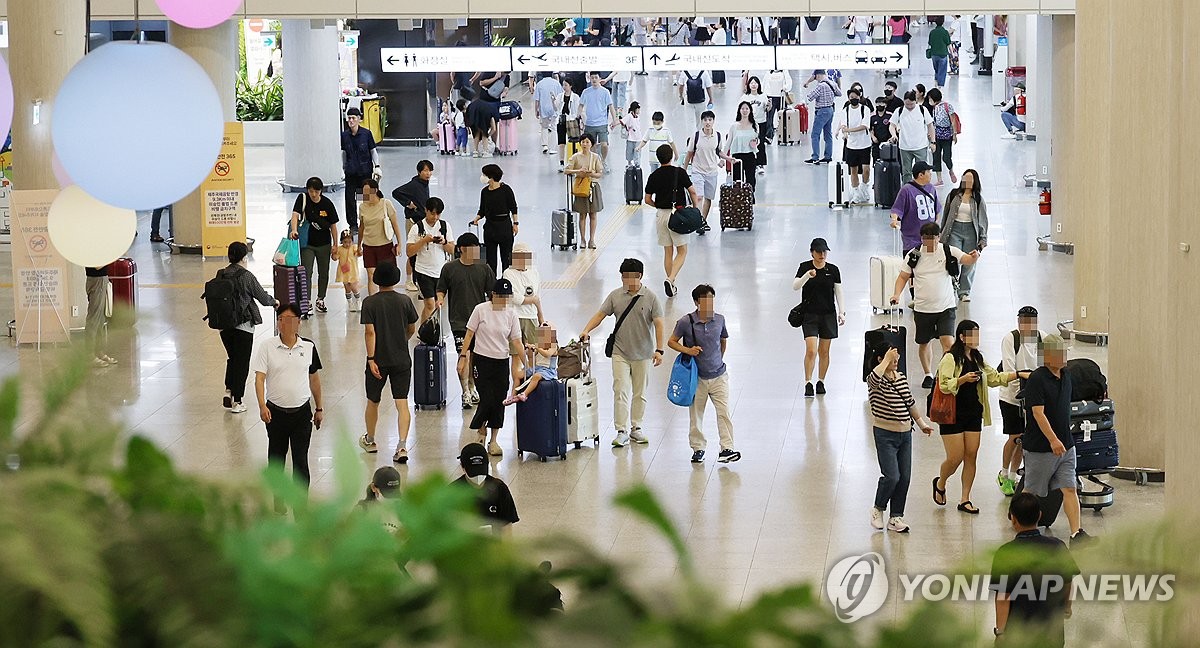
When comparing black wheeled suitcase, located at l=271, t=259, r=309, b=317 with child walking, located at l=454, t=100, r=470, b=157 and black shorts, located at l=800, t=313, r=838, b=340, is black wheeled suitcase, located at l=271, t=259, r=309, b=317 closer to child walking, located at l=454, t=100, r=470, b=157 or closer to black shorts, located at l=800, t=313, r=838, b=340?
black shorts, located at l=800, t=313, r=838, b=340

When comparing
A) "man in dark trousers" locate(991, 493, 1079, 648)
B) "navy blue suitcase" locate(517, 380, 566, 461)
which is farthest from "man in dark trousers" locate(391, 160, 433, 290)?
"man in dark trousers" locate(991, 493, 1079, 648)

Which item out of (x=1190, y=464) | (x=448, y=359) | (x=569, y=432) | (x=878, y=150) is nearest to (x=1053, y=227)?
(x=878, y=150)

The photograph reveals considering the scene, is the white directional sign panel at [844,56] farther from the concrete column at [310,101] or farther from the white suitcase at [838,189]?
the concrete column at [310,101]

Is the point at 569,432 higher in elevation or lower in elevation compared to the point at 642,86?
lower

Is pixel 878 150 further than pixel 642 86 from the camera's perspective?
No

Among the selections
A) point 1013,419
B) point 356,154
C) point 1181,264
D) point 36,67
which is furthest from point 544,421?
point 356,154

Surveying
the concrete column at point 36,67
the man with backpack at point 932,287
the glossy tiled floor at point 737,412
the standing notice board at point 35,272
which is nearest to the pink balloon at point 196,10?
the glossy tiled floor at point 737,412

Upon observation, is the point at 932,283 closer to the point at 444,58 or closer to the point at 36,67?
the point at 36,67

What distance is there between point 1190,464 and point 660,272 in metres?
12.5

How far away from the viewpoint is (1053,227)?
21.8 m

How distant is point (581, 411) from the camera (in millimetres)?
12297

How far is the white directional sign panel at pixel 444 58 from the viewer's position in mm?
23922

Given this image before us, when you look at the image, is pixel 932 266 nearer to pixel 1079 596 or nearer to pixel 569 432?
pixel 569 432

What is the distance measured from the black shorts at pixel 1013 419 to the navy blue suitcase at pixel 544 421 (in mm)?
3391
